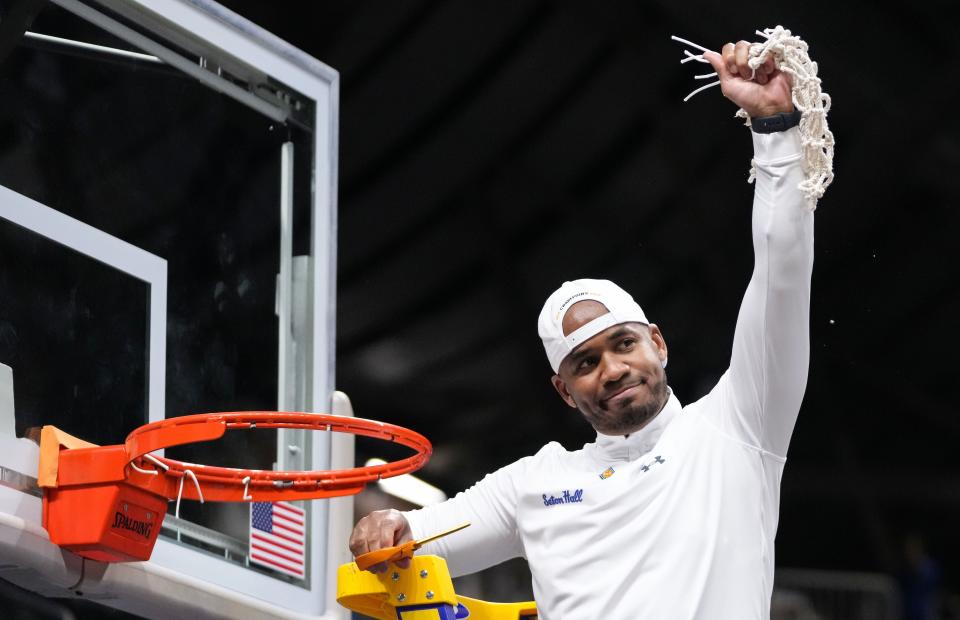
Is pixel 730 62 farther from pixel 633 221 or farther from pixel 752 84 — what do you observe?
pixel 633 221

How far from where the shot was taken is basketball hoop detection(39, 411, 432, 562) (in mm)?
2861

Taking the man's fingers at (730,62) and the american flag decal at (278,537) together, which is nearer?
the man's fingers at (730,62)

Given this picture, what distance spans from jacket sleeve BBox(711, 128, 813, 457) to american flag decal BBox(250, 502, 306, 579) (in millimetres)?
1462

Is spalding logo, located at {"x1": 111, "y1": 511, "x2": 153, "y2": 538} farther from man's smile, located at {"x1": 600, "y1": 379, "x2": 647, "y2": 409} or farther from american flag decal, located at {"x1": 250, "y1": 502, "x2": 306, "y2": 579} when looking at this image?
man's smile, located at {"x1": 600, "y1": 379, "x2": 647, "y2": 409}

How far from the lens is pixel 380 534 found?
273 cm

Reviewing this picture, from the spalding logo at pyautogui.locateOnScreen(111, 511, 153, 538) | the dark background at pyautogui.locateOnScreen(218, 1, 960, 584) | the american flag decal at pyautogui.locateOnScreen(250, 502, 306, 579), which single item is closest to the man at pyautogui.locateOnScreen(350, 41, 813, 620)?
the spalding logo at pyautogui.locateOnScreen(111, 511, 153, 538)

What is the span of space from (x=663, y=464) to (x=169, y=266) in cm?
147

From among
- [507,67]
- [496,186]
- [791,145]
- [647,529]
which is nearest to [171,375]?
[647,529]

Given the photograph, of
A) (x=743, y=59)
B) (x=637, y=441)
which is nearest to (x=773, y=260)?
(x=743, y=59)

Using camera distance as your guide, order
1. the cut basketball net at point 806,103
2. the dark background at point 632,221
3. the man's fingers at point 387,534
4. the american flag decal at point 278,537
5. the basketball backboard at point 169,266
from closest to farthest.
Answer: the cut basketball net at point 806,103
the man's fingers at point 387,534
the basketball backboard at point 169,266
the american flag decal at point 278,537
the dark background at point 632,221

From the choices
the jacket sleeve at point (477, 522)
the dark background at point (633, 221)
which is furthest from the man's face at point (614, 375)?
the dark background at point (633, 221)

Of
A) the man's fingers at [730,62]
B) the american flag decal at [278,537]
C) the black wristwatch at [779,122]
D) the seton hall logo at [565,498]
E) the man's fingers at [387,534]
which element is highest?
the man's fingers at [730,62]

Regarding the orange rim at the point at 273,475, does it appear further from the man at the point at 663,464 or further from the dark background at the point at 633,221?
the dark background at the point at 633,221

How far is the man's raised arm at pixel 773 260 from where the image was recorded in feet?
7.84
